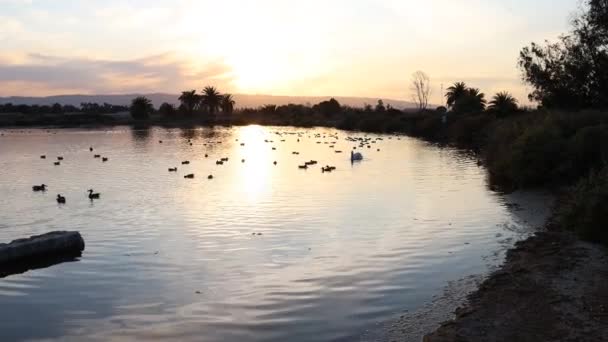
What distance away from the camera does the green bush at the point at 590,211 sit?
612 inches

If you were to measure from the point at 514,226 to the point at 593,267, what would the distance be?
23.2ft

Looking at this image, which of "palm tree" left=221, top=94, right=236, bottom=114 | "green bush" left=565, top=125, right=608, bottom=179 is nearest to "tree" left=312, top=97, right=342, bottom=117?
"palm tree" left=221, top=94, right=236, bottom=114

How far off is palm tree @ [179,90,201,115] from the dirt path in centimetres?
17161

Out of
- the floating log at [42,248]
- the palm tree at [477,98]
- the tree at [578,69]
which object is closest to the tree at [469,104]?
the palm tree at [477,98]

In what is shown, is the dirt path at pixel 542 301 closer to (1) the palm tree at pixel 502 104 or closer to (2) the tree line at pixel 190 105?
(1) the palm tree at pixel 502 104

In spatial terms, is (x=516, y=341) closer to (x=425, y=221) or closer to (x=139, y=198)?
(x=425, y=221)

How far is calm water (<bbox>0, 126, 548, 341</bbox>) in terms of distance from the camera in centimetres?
1190

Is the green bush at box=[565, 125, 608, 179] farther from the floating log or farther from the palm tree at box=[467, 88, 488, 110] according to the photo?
the palm tree at box=[467, 88, 488, 110]

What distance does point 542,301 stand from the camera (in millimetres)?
11305

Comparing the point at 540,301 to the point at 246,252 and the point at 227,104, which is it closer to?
the point at 246,252

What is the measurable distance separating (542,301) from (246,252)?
9.06 meters

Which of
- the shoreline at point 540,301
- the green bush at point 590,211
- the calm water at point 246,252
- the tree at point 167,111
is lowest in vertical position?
the calm water at point 246,252

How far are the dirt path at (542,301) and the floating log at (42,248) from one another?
1233cm

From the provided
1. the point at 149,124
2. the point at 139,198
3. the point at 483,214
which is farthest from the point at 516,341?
the point at 149,124
